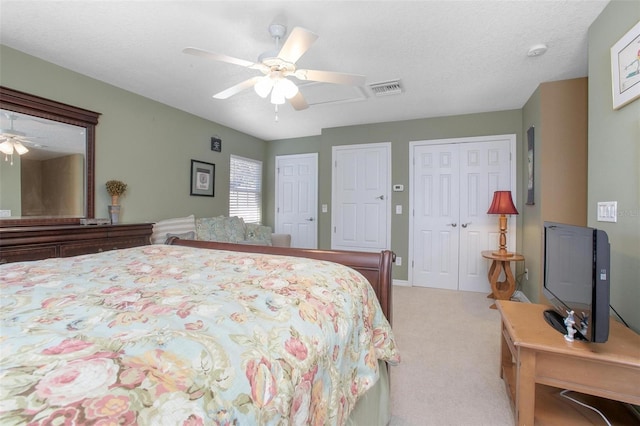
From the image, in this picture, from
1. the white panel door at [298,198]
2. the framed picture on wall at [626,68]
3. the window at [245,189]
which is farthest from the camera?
the white panel door at [298,198]

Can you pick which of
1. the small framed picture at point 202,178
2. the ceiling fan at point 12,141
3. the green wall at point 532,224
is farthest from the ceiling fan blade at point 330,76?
the small framed picture at point 202,178

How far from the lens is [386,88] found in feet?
10.2

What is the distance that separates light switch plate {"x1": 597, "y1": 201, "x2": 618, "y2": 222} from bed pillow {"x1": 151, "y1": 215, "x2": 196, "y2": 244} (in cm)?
363

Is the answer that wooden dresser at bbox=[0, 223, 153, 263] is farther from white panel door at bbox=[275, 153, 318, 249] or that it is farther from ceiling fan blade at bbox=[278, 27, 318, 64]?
white panel door at bbox=[275, 153, 318, 249]

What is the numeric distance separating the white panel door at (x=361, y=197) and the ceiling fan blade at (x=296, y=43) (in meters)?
2.83

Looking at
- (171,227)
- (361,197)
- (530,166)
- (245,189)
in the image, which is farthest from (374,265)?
(245,189)

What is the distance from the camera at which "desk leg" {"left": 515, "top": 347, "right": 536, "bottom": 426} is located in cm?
134

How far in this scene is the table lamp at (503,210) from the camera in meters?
3.38

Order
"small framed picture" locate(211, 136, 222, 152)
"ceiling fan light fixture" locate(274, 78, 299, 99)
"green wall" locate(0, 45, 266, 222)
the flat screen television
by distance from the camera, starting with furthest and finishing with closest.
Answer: "small framed picture" locate(211, 136, 222, 152), "green wall" locate(0, 45, 266, 222), "ceiling fan light fixture" locate(274, 78, 299, 99), the flat screen television

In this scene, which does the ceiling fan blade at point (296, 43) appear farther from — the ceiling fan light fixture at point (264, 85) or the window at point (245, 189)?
the window at point (245, 189)

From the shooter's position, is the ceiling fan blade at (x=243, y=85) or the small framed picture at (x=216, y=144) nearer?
the ceiling fan blade at (x=243, y=85)

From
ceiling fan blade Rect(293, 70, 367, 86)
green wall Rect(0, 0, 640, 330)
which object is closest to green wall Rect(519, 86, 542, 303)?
green wall Rect(0, 0, 640, 330)

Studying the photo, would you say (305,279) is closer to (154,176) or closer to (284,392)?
(284,392)

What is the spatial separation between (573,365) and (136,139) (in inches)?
159
